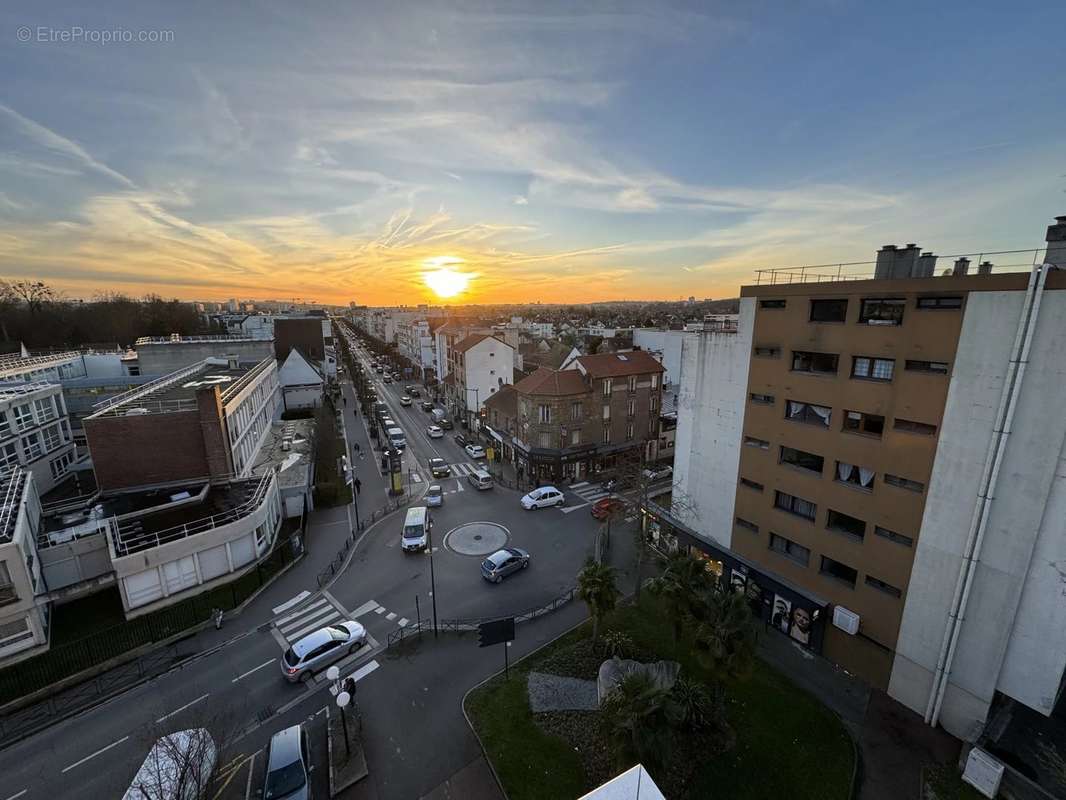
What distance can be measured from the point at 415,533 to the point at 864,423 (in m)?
26.9

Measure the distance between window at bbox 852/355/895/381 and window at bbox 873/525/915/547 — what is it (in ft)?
21.3

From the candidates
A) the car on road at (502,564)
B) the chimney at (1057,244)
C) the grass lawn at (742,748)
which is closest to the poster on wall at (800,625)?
the grass lawn at (742,748)

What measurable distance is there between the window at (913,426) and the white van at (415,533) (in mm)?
26929

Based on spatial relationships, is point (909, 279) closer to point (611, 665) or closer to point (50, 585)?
point (611, 665)

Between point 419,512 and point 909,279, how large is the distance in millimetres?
31321

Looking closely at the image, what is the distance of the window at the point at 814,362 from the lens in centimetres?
2044

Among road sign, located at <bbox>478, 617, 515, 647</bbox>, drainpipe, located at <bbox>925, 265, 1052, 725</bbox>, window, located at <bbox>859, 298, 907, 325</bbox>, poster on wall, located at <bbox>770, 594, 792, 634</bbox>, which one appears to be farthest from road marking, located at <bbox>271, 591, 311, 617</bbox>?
window, located at <bbox>859, 298, 907, 325</bbox>

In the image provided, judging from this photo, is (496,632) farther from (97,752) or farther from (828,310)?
(828,310)

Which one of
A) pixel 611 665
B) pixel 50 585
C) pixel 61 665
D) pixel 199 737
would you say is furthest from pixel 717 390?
pixel 50 585

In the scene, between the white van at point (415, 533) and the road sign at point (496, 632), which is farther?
the white van at point (415, 533)

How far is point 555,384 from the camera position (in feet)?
137

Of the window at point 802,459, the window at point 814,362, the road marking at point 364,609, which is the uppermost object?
the window at point 814,362

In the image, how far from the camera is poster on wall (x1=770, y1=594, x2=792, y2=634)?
2266 cm

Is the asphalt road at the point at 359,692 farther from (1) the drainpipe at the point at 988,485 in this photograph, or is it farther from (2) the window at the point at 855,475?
(1) the drainpipe at the point at 988,485
